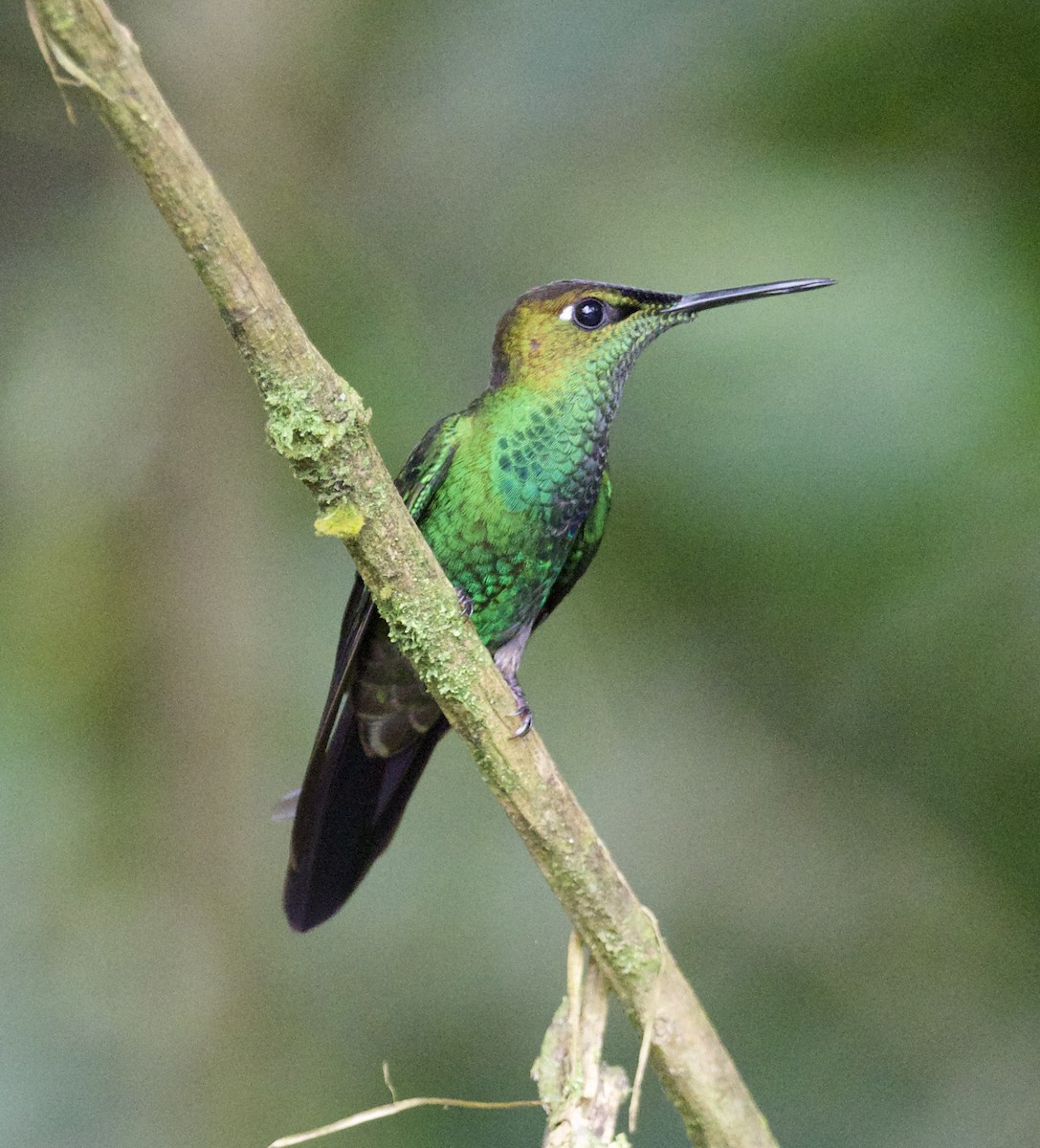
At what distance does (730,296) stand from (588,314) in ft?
0.74

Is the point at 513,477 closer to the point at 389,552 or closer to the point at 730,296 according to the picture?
the point at 730,296

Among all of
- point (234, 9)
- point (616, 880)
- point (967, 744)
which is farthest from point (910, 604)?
point (234, 9)

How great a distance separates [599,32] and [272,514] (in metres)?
1.25

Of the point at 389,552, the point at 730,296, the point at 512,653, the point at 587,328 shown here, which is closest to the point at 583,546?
the point at 512,653

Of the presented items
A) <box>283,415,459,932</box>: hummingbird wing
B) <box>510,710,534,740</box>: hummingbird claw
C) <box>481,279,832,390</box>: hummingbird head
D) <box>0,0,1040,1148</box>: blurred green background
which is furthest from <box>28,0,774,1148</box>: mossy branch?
<box>0,0,1040,1148</box>: blurred green background

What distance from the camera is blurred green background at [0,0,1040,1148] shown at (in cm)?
250

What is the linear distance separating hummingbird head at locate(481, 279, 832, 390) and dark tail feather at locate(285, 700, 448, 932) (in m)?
0.62

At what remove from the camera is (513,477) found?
1935 mm

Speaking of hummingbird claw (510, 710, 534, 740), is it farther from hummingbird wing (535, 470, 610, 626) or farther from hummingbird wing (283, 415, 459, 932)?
hummingbird wing (535, 470, 610, 626)

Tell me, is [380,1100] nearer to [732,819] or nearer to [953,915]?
[732,819]

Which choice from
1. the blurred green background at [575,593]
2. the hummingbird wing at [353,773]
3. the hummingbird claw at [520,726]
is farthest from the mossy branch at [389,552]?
the blurred green background at [575,593]

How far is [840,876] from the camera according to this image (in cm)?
279

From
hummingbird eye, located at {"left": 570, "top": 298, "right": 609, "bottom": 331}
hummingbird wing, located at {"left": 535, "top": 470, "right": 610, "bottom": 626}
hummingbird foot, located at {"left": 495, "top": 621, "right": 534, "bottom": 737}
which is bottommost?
hummingbird foot, located at {"left": 495, "top": 621, "right": 534, "bottom": 737}

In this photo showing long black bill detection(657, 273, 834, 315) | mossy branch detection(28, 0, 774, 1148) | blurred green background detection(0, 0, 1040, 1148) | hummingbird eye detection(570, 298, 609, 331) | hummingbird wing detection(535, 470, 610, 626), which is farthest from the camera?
blurred green background detection(0, 0, 1040, 1148)
